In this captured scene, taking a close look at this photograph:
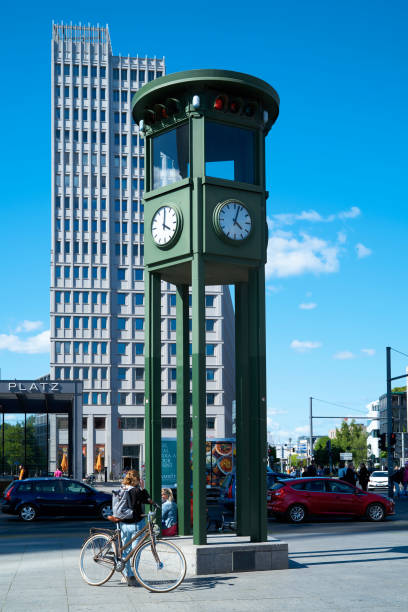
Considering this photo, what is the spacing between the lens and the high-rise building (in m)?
89.6

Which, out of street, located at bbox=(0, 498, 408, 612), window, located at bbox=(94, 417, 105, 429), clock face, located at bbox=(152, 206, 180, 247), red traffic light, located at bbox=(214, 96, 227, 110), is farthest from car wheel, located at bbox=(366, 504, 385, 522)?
window, located at bbox=(94, 417, 105, 429)

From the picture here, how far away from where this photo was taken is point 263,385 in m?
14.6

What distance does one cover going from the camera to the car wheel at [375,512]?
25594mm

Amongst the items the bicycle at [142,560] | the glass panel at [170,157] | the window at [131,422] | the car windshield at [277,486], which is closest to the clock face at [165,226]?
the glass panel at [170,157]

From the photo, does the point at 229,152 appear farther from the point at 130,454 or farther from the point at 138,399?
the point at 130,454

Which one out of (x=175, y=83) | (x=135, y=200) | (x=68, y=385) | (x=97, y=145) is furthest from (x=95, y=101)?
(x=175, y=83)

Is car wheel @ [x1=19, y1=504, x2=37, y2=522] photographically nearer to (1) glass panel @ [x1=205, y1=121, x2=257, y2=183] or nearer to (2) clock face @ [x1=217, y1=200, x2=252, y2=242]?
(2) clock face @ [x1=217, y1=200, x2=252, y2=242]

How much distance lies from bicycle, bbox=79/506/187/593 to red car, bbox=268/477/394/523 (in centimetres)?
1349

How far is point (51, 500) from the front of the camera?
26.6m

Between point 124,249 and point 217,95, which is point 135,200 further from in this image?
point 217,95

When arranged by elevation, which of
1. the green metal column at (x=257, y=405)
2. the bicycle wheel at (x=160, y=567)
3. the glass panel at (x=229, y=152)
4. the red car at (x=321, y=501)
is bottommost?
the red car at (x=321, y=501)

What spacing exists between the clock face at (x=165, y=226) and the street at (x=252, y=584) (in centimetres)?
599

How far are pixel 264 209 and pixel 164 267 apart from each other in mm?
2219

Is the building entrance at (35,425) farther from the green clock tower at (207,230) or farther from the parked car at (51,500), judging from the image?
the green clock tower at (207,230)
